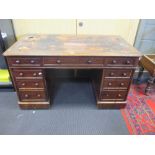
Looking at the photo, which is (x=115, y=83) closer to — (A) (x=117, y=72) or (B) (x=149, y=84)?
(A) (x=117, y=72)

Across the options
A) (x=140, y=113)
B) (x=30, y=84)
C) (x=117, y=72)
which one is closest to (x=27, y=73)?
(x=30, y=84)

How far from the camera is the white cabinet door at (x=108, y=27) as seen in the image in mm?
1925

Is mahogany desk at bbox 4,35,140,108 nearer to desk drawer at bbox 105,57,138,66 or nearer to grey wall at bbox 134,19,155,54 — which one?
desk drawer at bbox 105,57,138,66

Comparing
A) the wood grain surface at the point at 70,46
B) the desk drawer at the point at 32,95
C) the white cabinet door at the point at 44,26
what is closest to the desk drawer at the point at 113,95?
the wood grain surface at the point at 70,46

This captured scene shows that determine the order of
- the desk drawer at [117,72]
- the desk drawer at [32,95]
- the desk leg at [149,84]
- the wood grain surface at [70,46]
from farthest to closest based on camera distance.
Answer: the desk leg at [149,84] → the desk drawer at [32,95] → the desk drawer at [117,72] → the wood grain surface at [70,46]

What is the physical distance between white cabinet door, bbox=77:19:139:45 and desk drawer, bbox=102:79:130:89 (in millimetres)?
844

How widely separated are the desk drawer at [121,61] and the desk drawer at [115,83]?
21 centimetres

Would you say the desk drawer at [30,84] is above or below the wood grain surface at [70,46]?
below

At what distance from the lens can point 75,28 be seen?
1.98 metres

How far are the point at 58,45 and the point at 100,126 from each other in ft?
3.42

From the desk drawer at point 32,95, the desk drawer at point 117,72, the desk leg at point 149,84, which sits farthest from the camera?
the desk leg at point 149,84

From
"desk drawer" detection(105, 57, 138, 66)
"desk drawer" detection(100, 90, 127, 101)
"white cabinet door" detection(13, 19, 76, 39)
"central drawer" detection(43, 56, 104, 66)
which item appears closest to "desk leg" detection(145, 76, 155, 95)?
"desk drawer" detection(100, 90, 127, 101)

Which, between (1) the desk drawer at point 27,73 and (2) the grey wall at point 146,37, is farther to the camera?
(2) the grey wall at point 146,37

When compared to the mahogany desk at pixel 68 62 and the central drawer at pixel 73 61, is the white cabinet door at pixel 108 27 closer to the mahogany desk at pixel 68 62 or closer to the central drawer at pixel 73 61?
the mahogany desk at pixel 68 62
